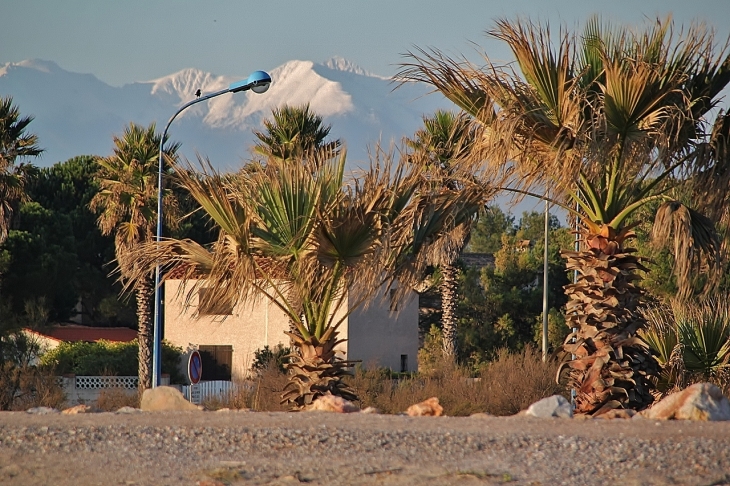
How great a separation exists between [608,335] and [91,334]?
37.7 meters

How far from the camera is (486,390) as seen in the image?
17938 mm

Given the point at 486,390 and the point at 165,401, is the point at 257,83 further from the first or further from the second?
the point at 165,401

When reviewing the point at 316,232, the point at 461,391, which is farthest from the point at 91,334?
the point at 316,232

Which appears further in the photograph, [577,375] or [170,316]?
[170,316]

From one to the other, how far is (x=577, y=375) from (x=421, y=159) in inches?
128

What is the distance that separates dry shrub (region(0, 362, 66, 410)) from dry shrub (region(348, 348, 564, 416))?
240 inches

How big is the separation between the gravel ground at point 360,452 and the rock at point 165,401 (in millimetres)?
1461

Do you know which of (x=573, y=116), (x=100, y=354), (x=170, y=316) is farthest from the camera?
(x=170, y=316)

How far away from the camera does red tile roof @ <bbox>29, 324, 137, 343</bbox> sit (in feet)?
144

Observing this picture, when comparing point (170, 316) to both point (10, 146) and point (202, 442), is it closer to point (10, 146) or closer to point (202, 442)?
point (10, 146)

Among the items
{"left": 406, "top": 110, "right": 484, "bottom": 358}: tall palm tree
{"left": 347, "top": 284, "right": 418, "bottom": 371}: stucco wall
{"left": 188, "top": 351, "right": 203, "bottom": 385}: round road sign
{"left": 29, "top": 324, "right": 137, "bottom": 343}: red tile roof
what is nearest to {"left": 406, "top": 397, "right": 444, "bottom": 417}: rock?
{"left": 406, "top": 110, "right": 484, "bottom": 358}: tall palm tree

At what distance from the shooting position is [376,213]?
39.0 ft

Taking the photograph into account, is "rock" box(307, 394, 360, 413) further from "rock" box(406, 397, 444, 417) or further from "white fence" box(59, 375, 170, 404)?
"white fence" box(59, 375, 170, 404)

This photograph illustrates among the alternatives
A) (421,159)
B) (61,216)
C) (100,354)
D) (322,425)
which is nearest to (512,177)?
(421,159)
